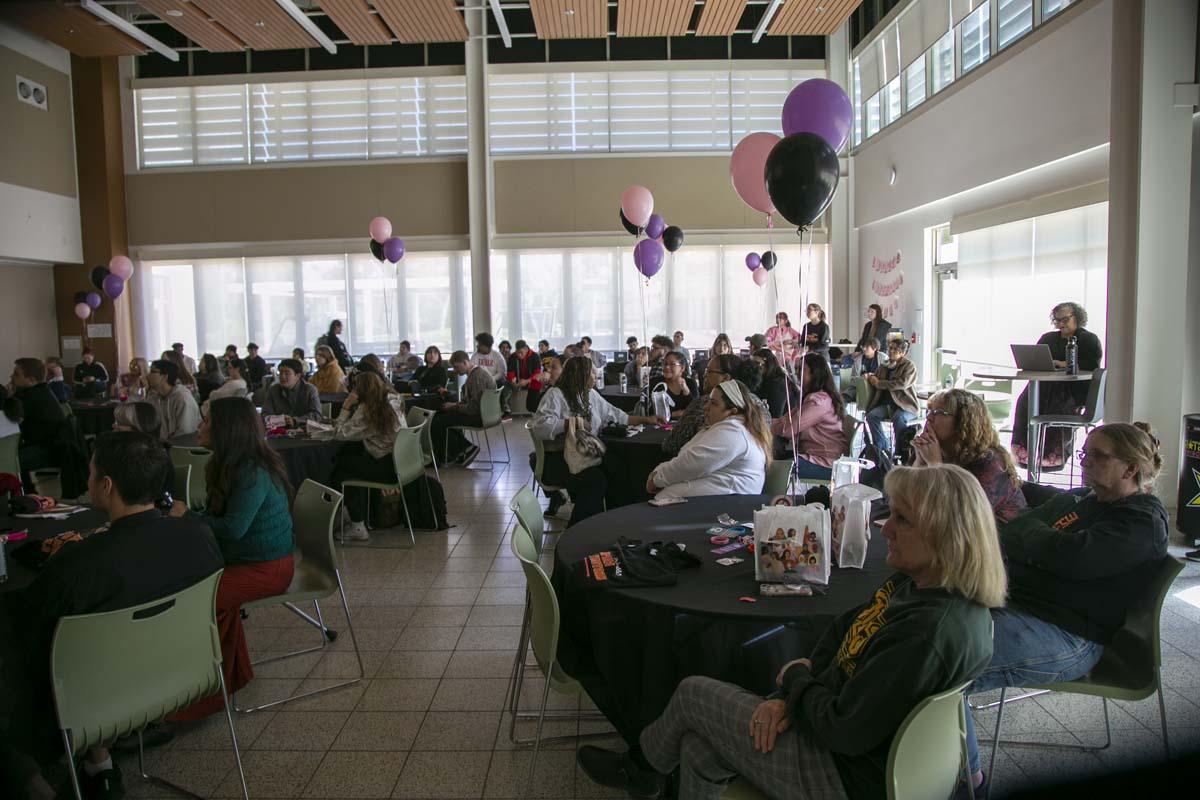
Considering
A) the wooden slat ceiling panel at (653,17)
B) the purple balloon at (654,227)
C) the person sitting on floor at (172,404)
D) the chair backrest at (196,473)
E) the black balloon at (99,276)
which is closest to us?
the chair backrest at (196,473)

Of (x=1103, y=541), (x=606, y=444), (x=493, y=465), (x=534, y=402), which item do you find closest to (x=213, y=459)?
(x=606, y=444)

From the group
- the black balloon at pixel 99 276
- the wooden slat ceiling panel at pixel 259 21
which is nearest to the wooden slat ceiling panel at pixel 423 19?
the wooden slat ceiling panel at pixel 259 21

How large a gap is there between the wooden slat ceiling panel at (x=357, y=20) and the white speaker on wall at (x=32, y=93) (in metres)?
5.43

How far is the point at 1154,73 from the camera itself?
5355mm

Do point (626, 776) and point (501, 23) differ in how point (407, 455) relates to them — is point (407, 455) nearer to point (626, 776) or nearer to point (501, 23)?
point (626, 776)

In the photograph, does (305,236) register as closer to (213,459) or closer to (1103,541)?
(213,459)

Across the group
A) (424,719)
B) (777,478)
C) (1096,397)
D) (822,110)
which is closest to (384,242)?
(822,110)

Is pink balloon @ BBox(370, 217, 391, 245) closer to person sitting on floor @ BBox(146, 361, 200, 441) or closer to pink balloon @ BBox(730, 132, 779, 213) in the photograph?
person sitting on floor @ BBox(146, 361, 200, 441)

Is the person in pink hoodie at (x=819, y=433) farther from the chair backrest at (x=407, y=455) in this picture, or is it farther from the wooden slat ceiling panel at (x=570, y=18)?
the wooden slat ceiling panel at (x=570, y=18)

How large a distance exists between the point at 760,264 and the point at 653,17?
4091 millimetres

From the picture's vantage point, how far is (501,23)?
12.2 m

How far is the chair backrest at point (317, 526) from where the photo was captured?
329cm

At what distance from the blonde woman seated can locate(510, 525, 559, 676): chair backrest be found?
41.2 inches

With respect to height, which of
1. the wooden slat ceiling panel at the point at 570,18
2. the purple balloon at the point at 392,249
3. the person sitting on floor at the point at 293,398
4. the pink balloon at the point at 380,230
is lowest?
the person sitting on floor at the point at 293,398
